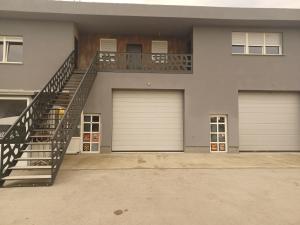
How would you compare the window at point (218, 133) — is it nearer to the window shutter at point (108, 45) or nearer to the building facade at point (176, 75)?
the building facade at point (176, 75)

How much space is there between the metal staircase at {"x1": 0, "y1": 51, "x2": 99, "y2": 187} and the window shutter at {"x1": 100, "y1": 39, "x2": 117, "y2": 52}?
1860 millimetres

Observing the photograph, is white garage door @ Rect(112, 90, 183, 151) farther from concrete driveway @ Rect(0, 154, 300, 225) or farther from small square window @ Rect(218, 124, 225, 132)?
concrete driveway @ Rect(0, 154, 300, 225)

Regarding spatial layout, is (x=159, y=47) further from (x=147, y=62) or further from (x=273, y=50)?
(x=273, y=50)

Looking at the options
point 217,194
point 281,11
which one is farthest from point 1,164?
point 281,11

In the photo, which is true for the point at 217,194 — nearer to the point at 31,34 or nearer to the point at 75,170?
the point at 75,170

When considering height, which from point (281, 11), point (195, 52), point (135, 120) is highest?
point (281, 11)

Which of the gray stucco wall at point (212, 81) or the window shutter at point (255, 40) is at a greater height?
the window shutter at point (255, 40)

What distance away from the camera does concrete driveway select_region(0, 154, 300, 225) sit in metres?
3.96

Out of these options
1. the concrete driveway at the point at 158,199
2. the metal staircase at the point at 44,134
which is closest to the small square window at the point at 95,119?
the metal staircase at the point at 44,134

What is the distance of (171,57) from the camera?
478 inches

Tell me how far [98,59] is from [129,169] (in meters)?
6.26

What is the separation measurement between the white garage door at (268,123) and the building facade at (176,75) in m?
0.05

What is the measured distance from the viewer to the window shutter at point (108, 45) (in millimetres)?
12984

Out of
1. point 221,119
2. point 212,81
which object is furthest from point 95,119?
point 221,119
